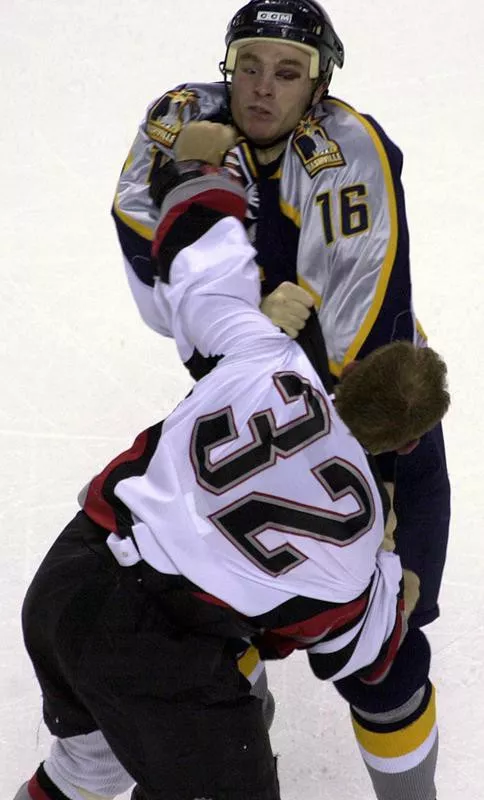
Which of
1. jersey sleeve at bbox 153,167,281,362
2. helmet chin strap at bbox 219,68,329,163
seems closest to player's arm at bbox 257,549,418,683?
jersey sleeve at bbox 153,167,281,362

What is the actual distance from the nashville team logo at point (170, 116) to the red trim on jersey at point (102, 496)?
674mm

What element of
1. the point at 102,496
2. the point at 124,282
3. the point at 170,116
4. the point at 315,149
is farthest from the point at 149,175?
the point at 124,282

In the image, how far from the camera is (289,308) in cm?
249

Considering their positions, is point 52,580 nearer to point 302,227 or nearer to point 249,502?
point 249,502

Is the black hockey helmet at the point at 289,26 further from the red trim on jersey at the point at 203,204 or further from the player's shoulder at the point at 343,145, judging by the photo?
the red trim on jersey at the point at 203,204

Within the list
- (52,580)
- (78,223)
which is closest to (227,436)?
(52,580)

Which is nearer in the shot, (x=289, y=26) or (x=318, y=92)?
(x=289, y=26)

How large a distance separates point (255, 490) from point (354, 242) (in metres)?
0.67

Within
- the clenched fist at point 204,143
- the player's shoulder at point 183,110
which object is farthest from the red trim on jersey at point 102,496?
the player's shoulder at point 183,110

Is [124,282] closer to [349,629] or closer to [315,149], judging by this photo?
[315,149]

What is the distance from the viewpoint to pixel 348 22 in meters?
4.85

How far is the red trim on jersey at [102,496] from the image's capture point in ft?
8.05

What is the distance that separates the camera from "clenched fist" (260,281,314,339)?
2.48 metres

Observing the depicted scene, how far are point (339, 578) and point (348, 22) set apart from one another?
10.1 feet
